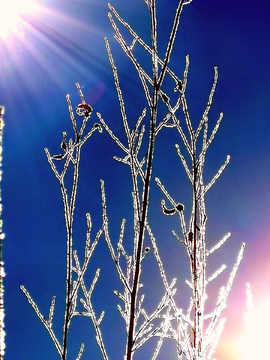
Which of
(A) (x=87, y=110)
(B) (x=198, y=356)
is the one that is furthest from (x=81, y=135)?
(B) (x=198, y=356)

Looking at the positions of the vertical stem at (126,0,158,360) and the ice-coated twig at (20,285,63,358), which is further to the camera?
the ice-coated twig at (20,285,63,358)

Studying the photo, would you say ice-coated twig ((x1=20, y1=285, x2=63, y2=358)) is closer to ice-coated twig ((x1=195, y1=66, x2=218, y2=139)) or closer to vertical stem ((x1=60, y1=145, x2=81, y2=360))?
vertical stem ((x1=60, y1=145, x2=81, y2=360))

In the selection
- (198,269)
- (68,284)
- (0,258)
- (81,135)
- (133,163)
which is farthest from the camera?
(81,135)

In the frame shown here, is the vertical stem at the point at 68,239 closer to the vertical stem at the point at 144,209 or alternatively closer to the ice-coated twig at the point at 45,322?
the ice-coated twig at the point at 45,322

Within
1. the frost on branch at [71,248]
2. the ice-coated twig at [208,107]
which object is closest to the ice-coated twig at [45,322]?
the frost on branch at [71,248]

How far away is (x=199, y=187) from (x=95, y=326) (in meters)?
0.90

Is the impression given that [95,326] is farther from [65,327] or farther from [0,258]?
[0,258]

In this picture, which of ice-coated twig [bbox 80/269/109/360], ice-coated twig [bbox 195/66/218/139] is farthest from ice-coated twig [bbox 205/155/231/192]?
ice-coated twig [bbox 80/269/109/360]

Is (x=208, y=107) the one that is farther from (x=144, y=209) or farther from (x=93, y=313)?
(x=93, y=313)

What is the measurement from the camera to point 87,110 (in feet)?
6.72

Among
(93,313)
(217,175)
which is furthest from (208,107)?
Answer: (93,313)

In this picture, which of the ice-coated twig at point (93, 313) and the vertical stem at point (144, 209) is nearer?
the vertical stem at point (144, 209)

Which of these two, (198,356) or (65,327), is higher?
(65,327)

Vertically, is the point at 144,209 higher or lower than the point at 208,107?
lower
